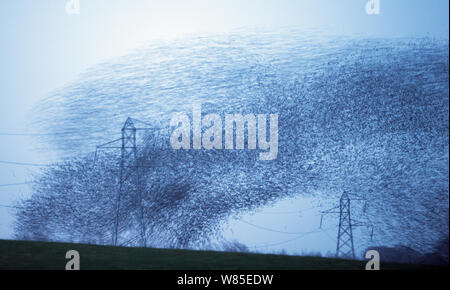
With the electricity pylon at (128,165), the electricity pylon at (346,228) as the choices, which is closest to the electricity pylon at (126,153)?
the electricity pylon at (128,165)

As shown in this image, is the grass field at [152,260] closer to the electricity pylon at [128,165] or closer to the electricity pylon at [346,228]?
the electricity pylon at [346,228]

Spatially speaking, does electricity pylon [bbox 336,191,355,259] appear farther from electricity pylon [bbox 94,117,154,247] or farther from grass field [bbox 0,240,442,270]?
electricity pylon [bbox 94,117,154,247]

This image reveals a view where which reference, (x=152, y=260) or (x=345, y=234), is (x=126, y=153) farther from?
(x=345, y=234)

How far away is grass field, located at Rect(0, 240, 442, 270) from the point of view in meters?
5.62

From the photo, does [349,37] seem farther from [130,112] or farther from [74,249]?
[74,249]

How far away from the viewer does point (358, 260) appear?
6.08m

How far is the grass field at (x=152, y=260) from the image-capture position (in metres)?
5.62

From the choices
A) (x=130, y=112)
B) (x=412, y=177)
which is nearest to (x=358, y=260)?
(x=412, y=177)

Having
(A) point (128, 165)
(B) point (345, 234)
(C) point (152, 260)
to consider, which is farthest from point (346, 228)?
(A) point (128, 165)

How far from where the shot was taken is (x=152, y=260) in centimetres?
598
